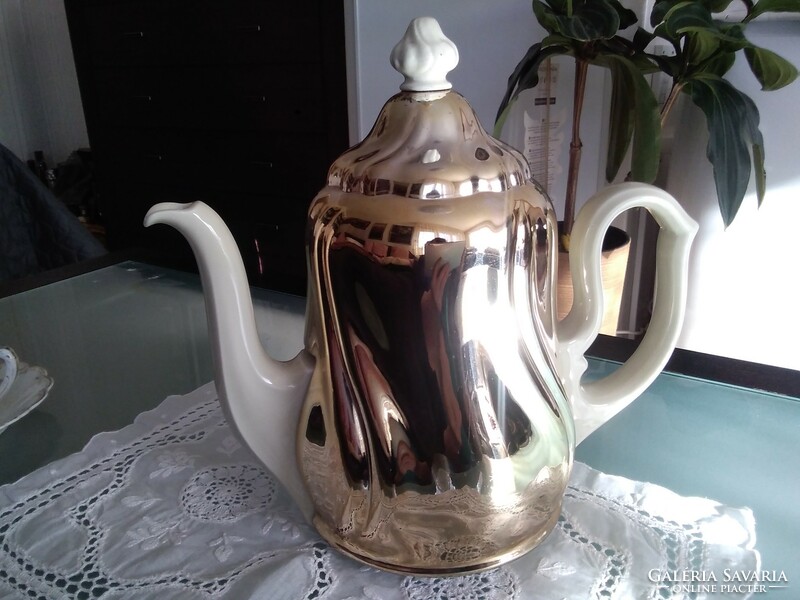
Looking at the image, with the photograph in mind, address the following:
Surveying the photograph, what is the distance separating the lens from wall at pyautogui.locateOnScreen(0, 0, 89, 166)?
2.19 metres

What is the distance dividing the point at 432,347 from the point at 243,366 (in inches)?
4.0

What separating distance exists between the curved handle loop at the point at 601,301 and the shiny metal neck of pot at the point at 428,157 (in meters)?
0.05

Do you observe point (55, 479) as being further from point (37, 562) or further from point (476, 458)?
point (476, 458)

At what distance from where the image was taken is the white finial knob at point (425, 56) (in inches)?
11.9

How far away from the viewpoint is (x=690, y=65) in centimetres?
74

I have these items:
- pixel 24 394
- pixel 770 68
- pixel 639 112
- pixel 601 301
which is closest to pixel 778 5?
pixel 770 68

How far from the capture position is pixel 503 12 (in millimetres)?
1103

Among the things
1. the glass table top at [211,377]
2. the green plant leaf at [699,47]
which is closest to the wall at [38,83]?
the glass table top at [211,377]

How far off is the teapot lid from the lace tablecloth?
0.20 meters

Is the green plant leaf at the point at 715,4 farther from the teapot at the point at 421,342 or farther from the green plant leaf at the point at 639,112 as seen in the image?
the teapot at the point at 421,342

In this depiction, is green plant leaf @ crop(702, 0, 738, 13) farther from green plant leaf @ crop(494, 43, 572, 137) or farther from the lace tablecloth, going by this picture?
the lace tablecloth

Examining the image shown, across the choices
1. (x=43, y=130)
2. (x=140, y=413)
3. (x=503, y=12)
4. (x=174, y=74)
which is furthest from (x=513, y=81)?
(x=43, y=130)

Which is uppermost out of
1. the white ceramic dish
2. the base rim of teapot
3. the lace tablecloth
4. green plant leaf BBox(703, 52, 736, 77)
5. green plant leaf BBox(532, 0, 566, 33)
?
green plant leaf BBox(532, 0, 566, 33)

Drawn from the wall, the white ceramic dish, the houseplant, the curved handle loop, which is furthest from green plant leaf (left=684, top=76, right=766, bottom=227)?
the wall
